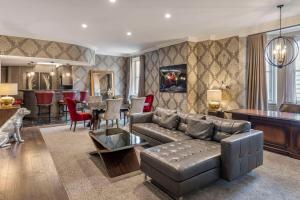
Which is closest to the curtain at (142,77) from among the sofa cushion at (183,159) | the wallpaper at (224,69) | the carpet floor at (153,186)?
the wallpaper at (224,69)

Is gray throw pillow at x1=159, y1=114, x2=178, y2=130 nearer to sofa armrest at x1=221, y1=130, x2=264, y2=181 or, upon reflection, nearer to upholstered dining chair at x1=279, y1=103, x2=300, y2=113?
sofa armrest at x1=221, y1=130, x2=264, y2=181

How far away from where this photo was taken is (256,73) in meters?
5.65

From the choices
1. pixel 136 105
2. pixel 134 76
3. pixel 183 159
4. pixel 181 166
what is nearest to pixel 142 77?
pixel 134 76

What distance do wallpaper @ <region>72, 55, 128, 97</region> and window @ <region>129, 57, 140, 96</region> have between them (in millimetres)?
498

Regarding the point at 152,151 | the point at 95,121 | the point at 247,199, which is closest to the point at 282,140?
the point at 247,199

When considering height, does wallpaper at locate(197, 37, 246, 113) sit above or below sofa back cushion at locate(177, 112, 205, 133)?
above

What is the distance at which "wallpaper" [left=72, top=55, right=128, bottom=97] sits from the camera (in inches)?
355

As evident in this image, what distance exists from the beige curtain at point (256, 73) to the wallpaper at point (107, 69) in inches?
243

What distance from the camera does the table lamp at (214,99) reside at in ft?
18.9

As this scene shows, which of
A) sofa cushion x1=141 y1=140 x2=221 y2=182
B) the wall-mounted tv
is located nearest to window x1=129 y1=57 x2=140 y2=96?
the wall-mounted tv

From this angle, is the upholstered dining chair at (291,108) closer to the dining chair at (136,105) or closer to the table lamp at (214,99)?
the table lamp at (214,99)

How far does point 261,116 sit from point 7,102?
5742mm

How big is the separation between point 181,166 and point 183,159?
0.20m

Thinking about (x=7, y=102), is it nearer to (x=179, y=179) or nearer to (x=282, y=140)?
(x=179, y=179)
